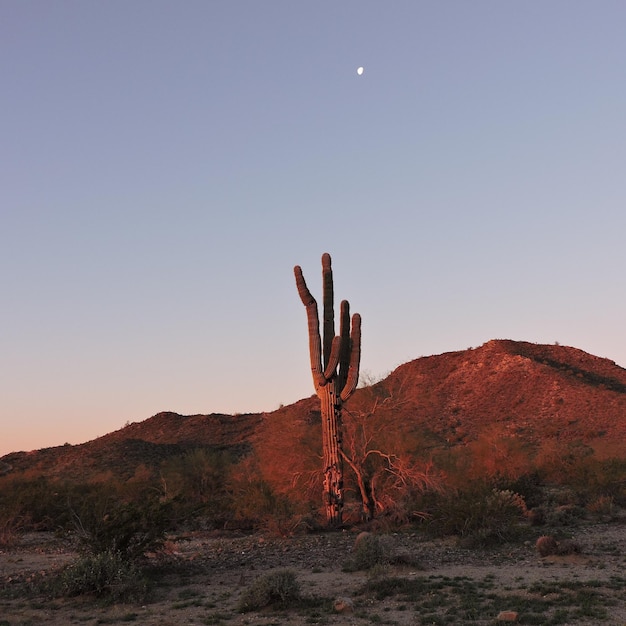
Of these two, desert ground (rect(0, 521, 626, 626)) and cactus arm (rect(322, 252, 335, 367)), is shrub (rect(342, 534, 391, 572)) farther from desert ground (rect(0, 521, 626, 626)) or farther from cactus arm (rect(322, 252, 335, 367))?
cactus arm (rect(322, 252, 335, 367))

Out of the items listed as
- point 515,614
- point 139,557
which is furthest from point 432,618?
point 139,557

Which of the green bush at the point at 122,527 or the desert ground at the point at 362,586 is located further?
the green bush at the point at 122,527

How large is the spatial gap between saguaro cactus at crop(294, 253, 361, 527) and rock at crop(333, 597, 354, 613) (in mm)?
8439

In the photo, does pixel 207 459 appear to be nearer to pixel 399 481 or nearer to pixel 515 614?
pixel 399 481

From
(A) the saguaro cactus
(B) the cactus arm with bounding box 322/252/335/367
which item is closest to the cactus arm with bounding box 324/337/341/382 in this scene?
Result: (A) the saguaro cactus

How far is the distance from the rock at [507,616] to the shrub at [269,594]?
3.05m

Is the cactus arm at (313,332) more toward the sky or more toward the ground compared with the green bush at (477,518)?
more toward the sky

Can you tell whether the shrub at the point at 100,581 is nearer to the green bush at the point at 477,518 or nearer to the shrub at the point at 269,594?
the shrub at the point at 269,594

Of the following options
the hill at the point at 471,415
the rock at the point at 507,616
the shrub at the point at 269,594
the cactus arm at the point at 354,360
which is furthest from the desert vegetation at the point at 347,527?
the hill at the point at 471,415

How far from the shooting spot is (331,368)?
18219 mm

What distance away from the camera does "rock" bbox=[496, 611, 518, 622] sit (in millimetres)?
8172

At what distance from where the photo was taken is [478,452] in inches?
1164

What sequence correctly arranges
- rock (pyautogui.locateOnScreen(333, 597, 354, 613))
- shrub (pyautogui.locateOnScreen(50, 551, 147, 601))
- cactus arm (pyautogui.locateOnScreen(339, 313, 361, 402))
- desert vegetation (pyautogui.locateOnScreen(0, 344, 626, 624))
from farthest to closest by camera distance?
cactus arm (pyautogui.locateOnScreen(339, 313, 361, 402)) < shrub (pyautogui.locateOnScreen(50, 551, 147, 601)) < desert vegetation (pyautogui.locateOnScreen(0, 344, 626, 624)) < rock (pyautogui.locateOnScreen(333, 597, 354, 613))

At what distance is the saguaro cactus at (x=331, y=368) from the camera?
18047 mm
